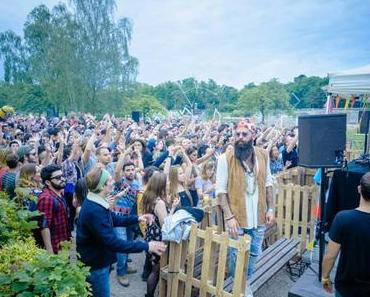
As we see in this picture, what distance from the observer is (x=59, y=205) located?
3.65m

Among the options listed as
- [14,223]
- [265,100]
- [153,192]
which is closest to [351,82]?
[153,192]

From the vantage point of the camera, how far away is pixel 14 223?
9.80 feet

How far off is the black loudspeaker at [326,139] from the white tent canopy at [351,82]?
149cm

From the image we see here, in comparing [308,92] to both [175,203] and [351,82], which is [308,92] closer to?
[351,82]

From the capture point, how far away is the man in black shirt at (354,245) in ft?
7.94

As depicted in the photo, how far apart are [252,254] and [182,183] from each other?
211 cm

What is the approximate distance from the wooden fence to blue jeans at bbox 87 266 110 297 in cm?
92

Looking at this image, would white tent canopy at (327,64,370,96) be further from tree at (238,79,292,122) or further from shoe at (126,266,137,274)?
tree at (238,79,292,122)

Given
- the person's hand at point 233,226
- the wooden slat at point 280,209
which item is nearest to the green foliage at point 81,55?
the wooden slat at point 280,209

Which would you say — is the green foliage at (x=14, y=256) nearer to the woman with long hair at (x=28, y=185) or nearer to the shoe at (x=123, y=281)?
the woman with long hair at (x=28, y=185)

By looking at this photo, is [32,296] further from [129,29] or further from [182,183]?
[129,29]

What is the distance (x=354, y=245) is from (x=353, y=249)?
0.04m

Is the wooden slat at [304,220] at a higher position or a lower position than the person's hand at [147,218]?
lower

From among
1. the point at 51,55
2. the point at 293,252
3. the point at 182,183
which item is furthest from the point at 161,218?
the point at 51,55
